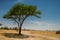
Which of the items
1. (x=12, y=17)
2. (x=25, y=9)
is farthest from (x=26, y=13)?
(x=12, y=17)

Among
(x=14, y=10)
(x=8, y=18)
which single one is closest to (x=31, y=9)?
(x=14, y=10)

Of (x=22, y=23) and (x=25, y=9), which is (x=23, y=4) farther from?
(x=22, y=23)

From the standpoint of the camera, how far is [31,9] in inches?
1168

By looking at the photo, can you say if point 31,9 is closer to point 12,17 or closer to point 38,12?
point 38,12

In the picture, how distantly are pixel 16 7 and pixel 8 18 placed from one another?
328 centimetres

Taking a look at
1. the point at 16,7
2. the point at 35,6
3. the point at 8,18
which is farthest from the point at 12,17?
Result: the point at 35,6

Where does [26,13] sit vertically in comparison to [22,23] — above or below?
above

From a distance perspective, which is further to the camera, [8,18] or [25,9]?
[8,18]

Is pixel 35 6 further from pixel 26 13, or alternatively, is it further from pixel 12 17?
pixel 12 17

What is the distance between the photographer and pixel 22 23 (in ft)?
102

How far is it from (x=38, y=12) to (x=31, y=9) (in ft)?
5.29

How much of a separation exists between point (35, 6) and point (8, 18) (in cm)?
581

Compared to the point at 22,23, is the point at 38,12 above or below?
above

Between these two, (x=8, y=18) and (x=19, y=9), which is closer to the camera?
(x=19, y=9)
